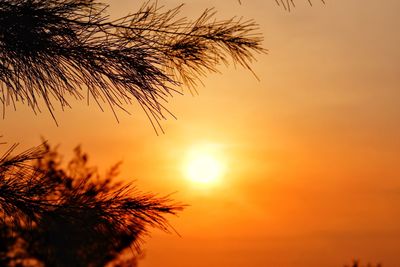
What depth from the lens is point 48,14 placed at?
14.9 ft

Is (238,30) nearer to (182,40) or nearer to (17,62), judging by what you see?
(182,40)

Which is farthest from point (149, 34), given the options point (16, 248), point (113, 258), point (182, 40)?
point (113, 258)

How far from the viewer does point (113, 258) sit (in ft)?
60.8

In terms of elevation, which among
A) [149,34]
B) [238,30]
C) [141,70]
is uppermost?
[238,30]

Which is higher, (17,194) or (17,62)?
(17,62)

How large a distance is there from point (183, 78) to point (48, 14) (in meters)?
1.15

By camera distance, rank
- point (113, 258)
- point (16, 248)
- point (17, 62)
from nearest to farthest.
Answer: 1. point (17, 62)
2. point (16, 248)
3. point (113, 258)

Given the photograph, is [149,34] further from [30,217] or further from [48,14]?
[30,217]

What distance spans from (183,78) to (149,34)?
0.44 m

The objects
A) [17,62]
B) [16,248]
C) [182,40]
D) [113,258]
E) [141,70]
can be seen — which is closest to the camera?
[17,62]

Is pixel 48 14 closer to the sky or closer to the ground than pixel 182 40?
closer to the ground

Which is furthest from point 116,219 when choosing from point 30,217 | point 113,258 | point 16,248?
point 113,258

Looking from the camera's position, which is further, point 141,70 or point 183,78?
point 183,78

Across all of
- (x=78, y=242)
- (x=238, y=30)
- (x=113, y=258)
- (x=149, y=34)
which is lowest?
(x=78, y=242)
